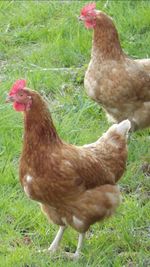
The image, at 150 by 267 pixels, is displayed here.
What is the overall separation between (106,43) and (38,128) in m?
1.79

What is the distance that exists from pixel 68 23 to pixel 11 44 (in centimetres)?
67

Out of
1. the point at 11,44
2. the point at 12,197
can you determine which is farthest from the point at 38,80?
the point at 12,197

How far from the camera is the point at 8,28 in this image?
836cm

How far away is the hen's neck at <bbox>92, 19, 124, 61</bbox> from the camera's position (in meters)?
6.42

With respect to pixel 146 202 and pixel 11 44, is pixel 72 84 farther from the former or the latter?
pixel 146 202

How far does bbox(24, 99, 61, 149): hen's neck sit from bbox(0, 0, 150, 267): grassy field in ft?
2.49

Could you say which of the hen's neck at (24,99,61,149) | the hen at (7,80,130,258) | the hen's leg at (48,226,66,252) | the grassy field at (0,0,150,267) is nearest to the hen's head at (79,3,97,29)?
the grassy field at (0,0,150,267)

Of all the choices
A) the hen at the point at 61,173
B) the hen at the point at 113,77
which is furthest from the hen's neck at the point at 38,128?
the hen at the point at 113,77

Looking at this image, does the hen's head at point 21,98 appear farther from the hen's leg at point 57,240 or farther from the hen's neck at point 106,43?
the hen's neck at point 106,43

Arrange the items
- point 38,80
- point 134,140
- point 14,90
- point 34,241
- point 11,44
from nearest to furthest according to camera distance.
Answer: point 14,90
point 34,241
point 134,140
point 38,80
point 11,44

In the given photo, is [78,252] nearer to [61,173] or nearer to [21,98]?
[61,173]

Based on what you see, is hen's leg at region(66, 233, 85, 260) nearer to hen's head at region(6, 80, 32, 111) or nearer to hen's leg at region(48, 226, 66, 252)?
hen's leg at region(48, 226, 66, 252)

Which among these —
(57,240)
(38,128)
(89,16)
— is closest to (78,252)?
(57,240)

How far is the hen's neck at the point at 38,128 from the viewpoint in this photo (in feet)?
15.9
